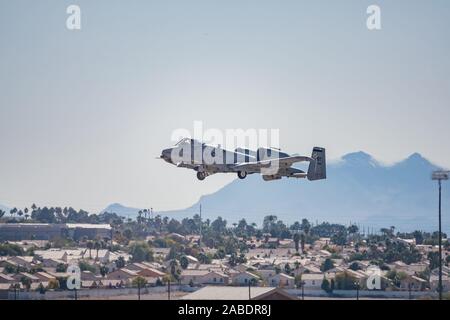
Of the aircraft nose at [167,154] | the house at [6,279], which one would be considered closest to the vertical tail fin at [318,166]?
the aircraft nose at [167,154]

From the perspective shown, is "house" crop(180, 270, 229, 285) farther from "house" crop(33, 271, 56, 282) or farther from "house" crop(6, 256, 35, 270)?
"house" crop(6, 256, 35, 270)

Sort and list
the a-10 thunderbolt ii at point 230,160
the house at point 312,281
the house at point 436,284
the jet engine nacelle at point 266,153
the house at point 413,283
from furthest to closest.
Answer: the house at point 413,283, the house at point 436,284, the house at point 312,281, the jet engine nacelle at point 266,153, the a-10 thunderbolt ii at point 230,160

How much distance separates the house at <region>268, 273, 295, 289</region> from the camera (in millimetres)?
129125

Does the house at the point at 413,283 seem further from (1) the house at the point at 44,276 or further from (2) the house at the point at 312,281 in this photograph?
(1) the house at the point at 44,276

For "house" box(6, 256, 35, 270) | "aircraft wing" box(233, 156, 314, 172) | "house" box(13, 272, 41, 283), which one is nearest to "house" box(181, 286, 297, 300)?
"aircraft wing" box(233, 156, 314, 172)

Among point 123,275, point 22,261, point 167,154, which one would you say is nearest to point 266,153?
point 167,154

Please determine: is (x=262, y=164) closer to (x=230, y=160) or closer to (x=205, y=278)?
(x=230, y=160)

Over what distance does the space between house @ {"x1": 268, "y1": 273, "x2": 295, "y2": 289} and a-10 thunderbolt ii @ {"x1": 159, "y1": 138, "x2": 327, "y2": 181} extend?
48.1 metres

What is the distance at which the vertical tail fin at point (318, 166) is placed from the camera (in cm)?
8434

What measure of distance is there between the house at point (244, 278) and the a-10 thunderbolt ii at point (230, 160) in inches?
1840

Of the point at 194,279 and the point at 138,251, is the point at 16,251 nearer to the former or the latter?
the point at 138,251

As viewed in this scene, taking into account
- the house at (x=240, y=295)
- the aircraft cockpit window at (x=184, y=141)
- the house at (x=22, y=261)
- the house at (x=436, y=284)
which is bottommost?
the house at (x=436, y=284)

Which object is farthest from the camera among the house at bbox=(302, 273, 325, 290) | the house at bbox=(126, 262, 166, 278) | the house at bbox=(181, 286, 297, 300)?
the house at bbox=(126, 262, 166, 278)

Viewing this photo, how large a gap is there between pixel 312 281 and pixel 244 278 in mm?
8410
